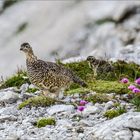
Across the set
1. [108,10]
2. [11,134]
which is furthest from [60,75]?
[108,10]

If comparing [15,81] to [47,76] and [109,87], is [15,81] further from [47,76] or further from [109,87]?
[47,76]

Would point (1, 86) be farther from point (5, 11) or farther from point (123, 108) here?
point (5, 11)

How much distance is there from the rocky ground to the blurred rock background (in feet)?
87.4

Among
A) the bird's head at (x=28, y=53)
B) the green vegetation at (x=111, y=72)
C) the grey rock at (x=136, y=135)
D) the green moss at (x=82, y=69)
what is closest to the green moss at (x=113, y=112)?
the grey rock at (x=136, y=135)

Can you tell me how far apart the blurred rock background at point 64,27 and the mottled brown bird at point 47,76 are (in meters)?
26.3

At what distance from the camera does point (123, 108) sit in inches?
609

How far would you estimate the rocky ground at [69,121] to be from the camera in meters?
13.8

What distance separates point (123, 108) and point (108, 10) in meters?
33.8

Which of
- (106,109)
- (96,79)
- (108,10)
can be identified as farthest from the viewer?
(108,10)

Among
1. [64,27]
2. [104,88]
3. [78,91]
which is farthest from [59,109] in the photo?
[64,27]

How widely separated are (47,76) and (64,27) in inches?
1313

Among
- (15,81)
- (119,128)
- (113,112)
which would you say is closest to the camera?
(119,128)

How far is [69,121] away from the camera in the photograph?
15.1 metres

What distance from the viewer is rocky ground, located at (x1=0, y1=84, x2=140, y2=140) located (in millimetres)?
13820
